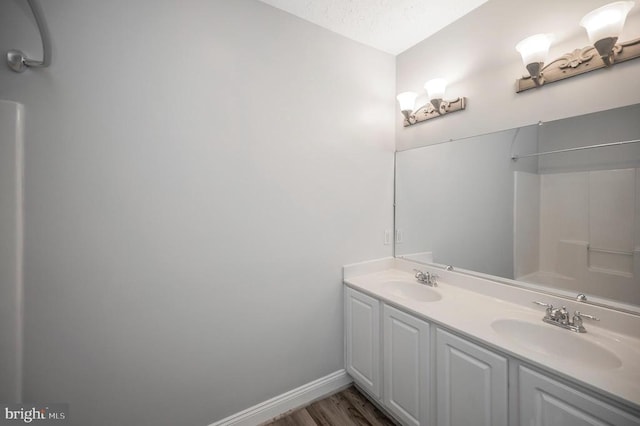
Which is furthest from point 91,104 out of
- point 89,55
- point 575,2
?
point 575,2

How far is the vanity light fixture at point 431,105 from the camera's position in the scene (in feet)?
5.62

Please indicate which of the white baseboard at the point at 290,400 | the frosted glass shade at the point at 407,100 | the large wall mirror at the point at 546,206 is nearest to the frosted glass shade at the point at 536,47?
the large wall mirror at the point at 546,206

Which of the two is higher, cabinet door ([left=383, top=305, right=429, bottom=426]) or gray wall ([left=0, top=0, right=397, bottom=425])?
gray wall ([left=0, top=0, right=397, bottom=425])

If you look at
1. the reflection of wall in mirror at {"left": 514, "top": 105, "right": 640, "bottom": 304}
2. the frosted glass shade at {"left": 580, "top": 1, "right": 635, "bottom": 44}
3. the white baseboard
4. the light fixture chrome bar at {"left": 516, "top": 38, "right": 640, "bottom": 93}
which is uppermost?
the frosted glass shade at {"left": 580, "top": 1, "right": 635, "bottom": 44}

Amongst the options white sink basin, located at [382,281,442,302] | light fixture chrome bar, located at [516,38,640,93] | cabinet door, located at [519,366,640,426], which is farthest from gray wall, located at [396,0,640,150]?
cabinet door, located at [519,366,640,426]

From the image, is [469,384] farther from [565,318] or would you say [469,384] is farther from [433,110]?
[433,110]

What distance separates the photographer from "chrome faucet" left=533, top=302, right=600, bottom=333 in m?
1.13

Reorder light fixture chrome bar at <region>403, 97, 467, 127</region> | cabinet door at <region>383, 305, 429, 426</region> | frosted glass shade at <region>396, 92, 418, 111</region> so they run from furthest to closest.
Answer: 1. frosted glass shade at <region>396, 92, 418, 111</region>
2. light fixture chrome bar at <region>403, 97, 467, 127</region>
3. cabinet door at <region>383, 305, 429, 426</region>

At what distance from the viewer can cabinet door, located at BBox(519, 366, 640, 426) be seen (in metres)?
0.78

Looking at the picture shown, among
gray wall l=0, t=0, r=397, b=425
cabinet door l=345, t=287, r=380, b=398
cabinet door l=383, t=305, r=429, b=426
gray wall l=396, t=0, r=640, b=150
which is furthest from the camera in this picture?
cabinet door l=345, t=287, r=380, b=398

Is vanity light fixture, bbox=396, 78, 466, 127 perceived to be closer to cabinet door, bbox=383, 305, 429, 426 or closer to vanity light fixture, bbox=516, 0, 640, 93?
vanity light fixture, bbox=516, 0, 640, 93

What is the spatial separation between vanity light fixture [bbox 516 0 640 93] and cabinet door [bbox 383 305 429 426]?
1459mm

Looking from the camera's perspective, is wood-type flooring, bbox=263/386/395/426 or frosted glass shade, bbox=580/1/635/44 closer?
frosted glass shade, bbox=580/1/635/44

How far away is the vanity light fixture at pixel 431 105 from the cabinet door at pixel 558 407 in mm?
1569
